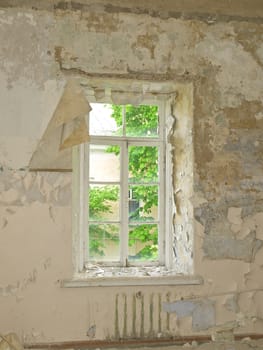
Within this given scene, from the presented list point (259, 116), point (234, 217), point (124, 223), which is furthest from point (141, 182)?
point (259, 116)

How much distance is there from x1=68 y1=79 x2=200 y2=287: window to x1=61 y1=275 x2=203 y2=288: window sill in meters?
0.14

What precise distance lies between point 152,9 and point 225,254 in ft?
5.81

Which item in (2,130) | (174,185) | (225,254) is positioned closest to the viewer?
(2,130)

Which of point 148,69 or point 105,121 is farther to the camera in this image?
point 105,121

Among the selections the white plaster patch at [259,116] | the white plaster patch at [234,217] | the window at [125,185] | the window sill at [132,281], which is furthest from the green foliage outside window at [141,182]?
the white plaster patch at [259,116]

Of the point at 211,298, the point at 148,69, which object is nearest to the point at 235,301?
the point at 211,298

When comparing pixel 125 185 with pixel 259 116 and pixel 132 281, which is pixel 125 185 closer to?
pixel 132 281

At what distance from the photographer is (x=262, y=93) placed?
10.3 feet

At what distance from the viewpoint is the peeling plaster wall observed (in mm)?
2871

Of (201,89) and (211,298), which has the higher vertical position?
(201,89)

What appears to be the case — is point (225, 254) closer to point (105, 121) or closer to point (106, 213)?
point (106, 213)

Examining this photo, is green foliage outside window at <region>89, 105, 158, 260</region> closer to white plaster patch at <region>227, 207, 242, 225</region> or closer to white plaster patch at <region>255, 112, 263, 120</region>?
white plaster patch at <region>227, 207, 242, 225</region>

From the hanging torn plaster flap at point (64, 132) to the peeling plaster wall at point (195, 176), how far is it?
2.1 inches

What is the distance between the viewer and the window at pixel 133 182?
10.6 feet
